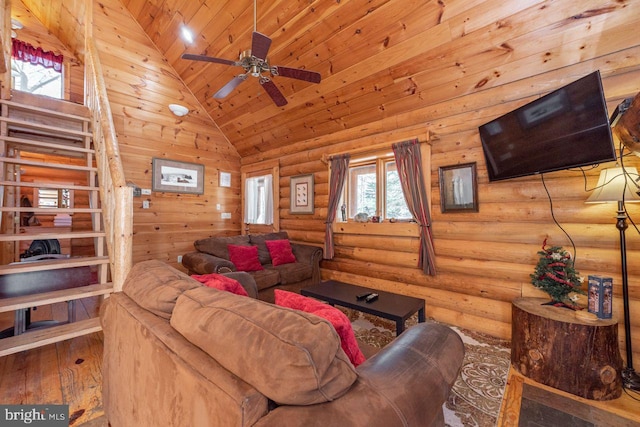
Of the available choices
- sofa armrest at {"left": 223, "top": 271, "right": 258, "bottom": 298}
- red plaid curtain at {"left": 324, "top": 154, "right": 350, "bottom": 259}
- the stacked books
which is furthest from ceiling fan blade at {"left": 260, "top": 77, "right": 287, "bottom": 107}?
the stacked books

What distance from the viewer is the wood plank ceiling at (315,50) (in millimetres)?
2742

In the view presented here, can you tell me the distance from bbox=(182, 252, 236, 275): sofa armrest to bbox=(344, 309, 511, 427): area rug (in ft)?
5.47

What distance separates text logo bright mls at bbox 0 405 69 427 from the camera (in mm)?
1638

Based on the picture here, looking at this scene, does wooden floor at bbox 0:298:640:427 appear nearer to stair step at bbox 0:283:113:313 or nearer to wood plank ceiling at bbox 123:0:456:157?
stair step at bbox 0:283:113:313

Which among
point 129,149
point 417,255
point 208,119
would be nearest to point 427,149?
point 417,255

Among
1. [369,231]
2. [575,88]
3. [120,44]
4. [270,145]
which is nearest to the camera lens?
[575,88]

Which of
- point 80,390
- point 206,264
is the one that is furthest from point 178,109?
→ point 80,390

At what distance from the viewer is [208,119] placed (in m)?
5.14

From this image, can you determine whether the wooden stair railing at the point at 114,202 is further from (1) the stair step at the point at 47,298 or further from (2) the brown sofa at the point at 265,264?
(2) the brown sofa at the point at 265,264

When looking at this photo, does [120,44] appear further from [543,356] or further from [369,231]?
[543,356]

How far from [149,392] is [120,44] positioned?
5038mm

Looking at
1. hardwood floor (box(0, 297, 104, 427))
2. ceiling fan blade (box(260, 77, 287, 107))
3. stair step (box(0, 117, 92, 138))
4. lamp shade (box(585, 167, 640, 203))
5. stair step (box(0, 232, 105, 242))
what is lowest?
hardwood floor (box(0, 297, 104, 427))

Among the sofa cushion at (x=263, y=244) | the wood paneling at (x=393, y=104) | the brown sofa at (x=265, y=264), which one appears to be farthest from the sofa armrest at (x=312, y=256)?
the sofa cushion at (x=263, y=244)

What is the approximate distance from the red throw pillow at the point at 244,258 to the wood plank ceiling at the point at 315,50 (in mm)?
2103
